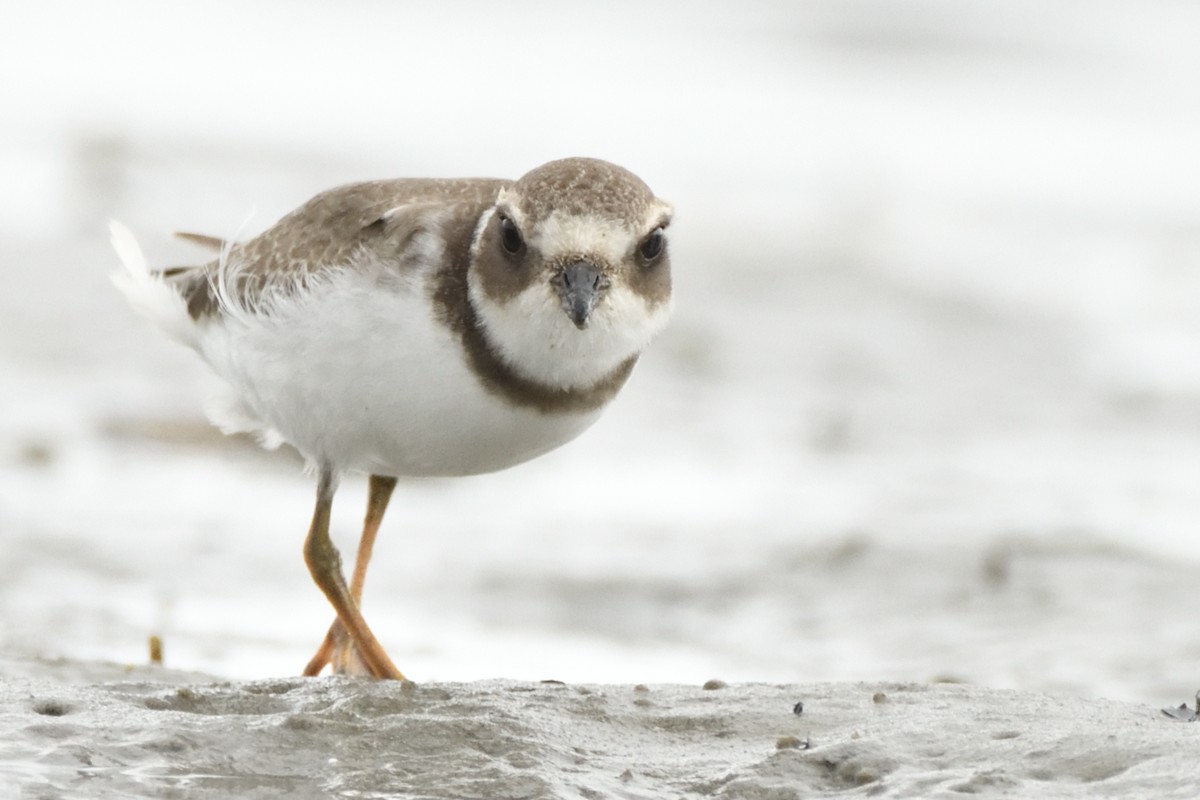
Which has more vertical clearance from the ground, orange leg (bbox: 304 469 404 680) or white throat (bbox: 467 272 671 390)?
white throat (bbox: 467 272 671 390)

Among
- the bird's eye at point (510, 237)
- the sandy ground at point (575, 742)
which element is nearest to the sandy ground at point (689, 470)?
the sandy ground at point (575, 742)

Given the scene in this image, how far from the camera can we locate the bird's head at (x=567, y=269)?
15.8 ft

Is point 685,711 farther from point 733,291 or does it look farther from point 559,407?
point 733,291

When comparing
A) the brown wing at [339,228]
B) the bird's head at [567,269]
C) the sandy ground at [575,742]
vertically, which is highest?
the brown wing at [339,228]

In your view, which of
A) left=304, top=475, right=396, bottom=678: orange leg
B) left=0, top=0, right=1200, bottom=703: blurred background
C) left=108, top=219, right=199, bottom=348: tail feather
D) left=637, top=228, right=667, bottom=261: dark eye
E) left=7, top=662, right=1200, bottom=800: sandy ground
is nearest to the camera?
left=7, top=662, right=1200, bottom=800: sandy ground

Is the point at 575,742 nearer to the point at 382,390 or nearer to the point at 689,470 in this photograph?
the point at 382,390

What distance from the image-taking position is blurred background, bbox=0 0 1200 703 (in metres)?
7.21

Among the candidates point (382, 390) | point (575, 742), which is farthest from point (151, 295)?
point (575, 742)

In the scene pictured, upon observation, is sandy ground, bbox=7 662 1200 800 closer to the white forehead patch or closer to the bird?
the bird

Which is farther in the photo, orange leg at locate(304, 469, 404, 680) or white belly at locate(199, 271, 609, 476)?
orange leg at locate(304, 469, 404, 680)

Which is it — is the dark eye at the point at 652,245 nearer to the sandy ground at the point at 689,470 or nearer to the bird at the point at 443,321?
the bird at the point at 443,321

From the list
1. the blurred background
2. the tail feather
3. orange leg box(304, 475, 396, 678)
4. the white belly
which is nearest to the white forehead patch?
the white belly

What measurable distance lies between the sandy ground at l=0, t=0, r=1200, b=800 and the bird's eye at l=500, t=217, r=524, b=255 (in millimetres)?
821

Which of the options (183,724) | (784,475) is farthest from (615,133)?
(183,724)
